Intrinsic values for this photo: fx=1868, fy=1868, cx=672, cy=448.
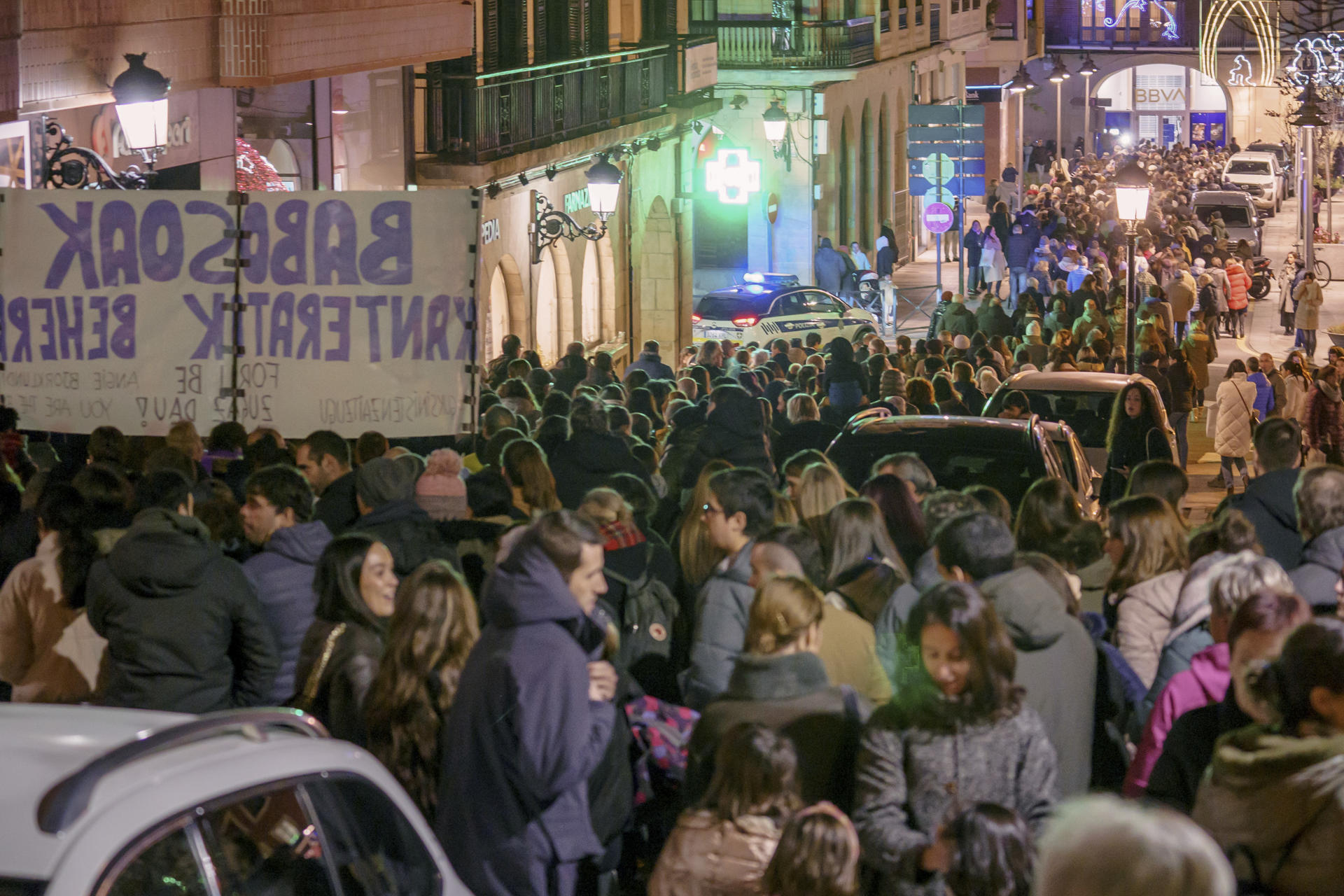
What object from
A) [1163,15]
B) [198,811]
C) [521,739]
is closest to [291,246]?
[521,739]

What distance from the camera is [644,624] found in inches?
273

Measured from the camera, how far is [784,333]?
29812mm

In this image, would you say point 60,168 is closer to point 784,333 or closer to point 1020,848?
point 1020,848

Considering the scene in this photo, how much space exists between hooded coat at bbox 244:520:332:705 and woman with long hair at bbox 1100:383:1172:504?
806 centimetres

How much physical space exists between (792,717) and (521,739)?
0.75 m

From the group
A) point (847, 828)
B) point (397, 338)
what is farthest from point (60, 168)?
point (847, 828)

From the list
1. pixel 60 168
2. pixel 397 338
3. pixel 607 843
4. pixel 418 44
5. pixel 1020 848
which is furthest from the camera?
pixel 418 44

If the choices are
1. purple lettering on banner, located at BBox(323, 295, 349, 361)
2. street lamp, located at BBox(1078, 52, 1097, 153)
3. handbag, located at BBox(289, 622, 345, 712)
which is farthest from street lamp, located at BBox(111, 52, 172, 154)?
street lamp, located at BBox(1078, 52, 1097, 153)

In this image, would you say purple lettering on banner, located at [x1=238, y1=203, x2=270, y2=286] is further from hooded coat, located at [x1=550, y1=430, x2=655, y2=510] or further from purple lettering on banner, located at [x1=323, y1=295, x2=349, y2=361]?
hooded coat, located at [x1=550, y1=430, x2=655, y2=510]

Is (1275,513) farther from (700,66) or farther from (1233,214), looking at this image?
(1233,214)

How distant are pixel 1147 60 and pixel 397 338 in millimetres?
90790

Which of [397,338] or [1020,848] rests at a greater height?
[397,338]

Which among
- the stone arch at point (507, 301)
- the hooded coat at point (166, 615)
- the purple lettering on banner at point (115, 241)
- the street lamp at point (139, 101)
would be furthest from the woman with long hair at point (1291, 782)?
the stone arch at point (507, 301)

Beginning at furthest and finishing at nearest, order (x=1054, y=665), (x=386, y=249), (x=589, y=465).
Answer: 1. (x=589, y=465)
2. (x=386, y=249)
3. (x=1054, y=665)
